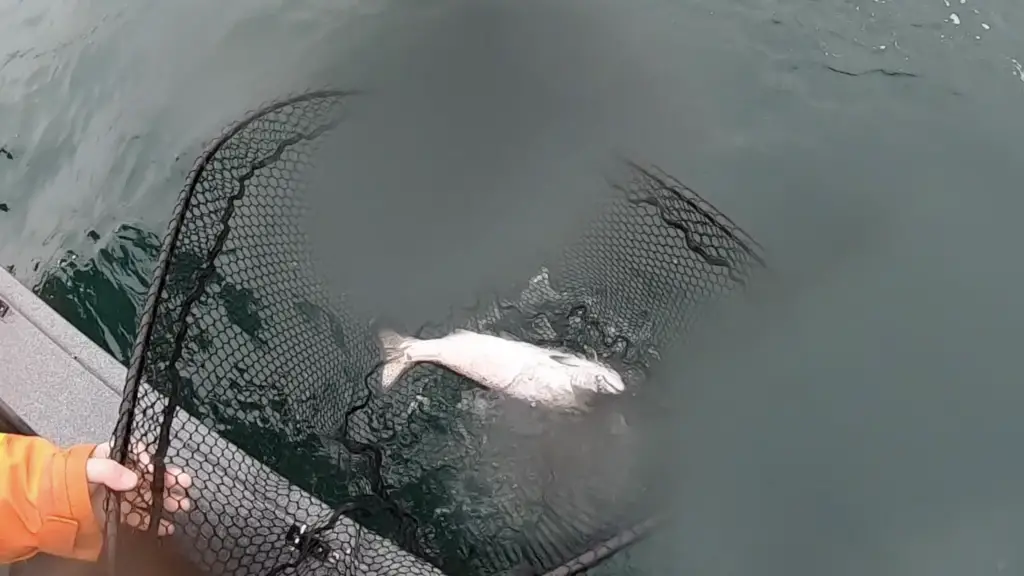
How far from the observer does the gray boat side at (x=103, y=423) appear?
231 cm

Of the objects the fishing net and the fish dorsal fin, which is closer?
the fishing net

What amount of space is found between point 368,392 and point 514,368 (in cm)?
59

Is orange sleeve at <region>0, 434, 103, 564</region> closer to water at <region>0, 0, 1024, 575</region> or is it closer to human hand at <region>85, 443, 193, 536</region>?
human hand at <region>85, 443, 193, 536</region>

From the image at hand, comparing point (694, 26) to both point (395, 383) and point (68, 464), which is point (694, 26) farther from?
point (68, 464)

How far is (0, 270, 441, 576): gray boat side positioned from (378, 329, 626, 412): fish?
0.79 meters

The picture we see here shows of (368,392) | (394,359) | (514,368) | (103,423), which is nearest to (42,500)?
(103,423)

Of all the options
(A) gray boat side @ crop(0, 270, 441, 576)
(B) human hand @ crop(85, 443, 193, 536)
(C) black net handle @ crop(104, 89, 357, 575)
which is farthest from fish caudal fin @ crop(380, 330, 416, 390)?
(B) human hand @ crop(85, 443, 193, 536)

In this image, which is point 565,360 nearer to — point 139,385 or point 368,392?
point 368,392

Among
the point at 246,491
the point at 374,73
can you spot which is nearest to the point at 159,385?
the point at 246,491

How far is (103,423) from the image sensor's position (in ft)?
8.75

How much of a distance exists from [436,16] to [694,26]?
1.50 m

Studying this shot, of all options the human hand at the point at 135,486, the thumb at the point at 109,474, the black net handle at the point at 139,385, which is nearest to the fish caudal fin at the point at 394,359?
the black net handle at the point at 139,385

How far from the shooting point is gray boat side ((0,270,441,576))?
2.31 meters

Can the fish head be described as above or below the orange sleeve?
below
